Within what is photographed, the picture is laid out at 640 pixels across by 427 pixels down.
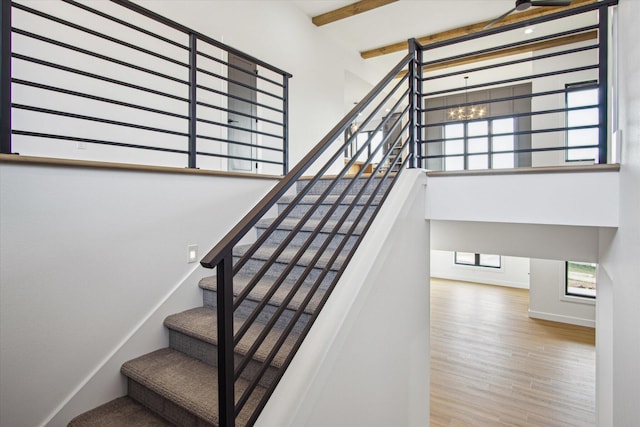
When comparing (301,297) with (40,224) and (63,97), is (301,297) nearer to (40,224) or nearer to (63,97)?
(40,224)

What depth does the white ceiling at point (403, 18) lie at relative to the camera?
489 centimetres

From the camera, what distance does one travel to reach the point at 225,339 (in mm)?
1050

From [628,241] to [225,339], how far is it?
1785 mm

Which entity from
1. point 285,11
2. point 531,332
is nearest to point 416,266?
point 285,11

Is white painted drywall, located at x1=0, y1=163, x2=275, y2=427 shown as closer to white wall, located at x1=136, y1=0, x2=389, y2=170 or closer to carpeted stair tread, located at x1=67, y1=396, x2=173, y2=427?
carpeted stair tread, located at x1=67, y1=396, x2=173, y2=427

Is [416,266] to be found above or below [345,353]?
above

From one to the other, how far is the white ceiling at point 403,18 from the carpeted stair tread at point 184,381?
4.95 meters

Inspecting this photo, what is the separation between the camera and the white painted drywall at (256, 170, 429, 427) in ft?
Result: 4.24

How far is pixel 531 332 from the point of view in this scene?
570 centimetres

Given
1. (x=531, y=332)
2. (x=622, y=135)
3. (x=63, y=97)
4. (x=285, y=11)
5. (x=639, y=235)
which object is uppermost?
(x=285, y=11)

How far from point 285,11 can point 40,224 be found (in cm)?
445

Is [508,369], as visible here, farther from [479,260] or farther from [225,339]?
[479,260]

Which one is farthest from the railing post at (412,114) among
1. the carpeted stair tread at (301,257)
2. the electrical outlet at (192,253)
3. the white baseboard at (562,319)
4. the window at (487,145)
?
the window at (487,145)

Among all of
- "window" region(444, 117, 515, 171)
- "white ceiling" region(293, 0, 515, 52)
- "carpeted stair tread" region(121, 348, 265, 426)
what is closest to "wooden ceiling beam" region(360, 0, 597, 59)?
"white ceiling" region(293, 0, 515, 52)
